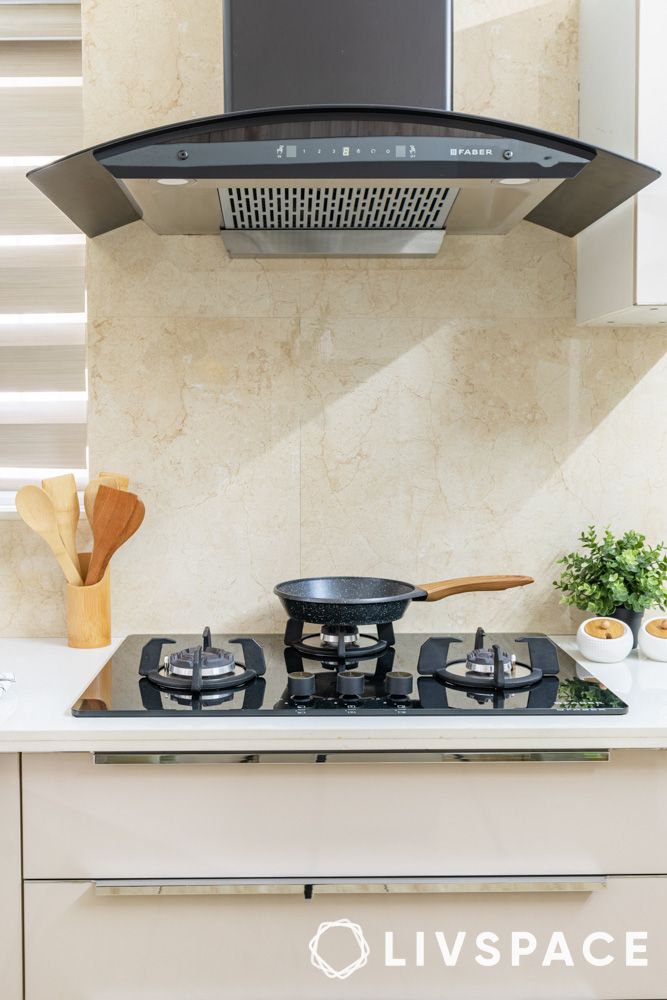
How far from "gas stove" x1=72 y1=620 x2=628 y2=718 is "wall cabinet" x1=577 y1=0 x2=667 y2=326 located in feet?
2.22

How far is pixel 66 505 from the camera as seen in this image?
178 centimetres

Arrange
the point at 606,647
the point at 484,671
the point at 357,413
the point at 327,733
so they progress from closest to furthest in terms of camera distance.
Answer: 1. the point at 327,733
2. the point at 484,671
3. the point at 606,647
4. the point at 357,413

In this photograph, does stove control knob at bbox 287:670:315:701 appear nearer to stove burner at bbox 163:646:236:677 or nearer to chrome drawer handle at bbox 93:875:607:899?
stove burner at bbox 163:646:236:677

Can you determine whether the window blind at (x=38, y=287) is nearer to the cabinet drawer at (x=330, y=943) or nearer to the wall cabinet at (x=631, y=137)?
the cabinet drawer at (x=330, y=943)

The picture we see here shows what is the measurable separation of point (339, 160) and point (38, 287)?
913 mm

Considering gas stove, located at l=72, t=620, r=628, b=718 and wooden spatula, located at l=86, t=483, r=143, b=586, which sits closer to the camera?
gas stove, located at l=72, t=620, r=628, b=718

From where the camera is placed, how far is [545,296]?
1890 mm

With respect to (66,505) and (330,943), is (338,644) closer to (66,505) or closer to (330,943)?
(330,943)

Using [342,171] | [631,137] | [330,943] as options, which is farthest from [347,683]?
[631,137]

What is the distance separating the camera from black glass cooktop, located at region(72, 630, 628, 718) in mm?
1366

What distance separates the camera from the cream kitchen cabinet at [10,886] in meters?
1.31

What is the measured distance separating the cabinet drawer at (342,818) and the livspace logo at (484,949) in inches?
3.8

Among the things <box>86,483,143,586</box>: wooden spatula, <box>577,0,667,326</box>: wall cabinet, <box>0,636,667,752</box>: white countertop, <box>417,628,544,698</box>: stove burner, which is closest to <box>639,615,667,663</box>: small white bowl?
<box>417,628,544,698</box>: stove burner

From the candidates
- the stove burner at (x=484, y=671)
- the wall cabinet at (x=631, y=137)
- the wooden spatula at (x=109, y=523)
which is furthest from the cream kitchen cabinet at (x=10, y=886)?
the wall cabinet at (x=631, y=137)
